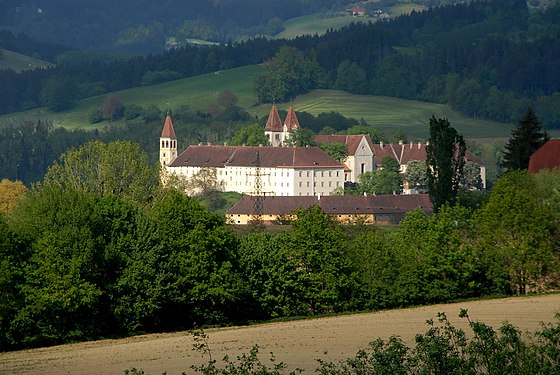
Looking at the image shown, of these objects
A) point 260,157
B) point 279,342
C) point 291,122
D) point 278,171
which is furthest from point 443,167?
point 291,122

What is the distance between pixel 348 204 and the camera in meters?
143

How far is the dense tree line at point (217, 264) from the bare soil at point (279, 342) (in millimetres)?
2201

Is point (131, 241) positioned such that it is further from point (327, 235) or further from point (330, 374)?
point (330, 374)

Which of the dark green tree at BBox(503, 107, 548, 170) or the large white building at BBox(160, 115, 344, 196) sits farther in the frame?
the large white building at BBox(160, 115, 344, 196)

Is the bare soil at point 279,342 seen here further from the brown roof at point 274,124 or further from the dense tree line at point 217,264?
the brown roof at point 274,124

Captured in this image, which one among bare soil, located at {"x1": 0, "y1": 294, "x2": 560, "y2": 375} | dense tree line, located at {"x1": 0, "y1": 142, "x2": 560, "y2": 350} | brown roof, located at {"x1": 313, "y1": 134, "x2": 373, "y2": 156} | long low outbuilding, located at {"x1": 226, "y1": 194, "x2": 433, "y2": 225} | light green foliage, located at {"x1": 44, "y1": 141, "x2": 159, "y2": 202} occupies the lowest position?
long low outbuilding, located at {"x1": 226, "y1": 194, "x2": 433, "y2": 225}

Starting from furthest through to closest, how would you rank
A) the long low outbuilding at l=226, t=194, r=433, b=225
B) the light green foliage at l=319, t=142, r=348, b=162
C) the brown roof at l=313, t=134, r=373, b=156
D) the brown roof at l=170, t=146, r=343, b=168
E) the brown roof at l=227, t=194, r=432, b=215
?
the brown roof at l=313, t=134, r=373, b=156, the light green foliage at l=319, t=142, r=348, b=162, the brown roof at l=170, t=146, r=343, b=168, the brown roof at l=227, t=194, r=432, b=215, the long low outbuilding at l=226, t=194, r=433, b=225

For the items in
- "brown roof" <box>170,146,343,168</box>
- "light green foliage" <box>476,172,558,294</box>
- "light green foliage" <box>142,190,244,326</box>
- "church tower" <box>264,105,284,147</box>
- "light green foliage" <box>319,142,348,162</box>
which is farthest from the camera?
"church tower" <box>264,105,284,147</box>

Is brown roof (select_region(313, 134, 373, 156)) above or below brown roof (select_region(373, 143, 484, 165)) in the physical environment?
above

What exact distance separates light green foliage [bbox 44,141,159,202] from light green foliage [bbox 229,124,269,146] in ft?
346

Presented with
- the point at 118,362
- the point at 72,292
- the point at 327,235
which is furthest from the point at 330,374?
the point at 327,235

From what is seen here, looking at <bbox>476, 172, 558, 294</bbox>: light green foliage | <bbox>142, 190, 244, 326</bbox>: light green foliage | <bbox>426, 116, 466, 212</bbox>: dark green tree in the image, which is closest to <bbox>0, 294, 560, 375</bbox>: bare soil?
<bbox>142, 190, 244, 326</bbox>: light green foliage

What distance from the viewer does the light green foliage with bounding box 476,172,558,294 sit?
66125 millimetres

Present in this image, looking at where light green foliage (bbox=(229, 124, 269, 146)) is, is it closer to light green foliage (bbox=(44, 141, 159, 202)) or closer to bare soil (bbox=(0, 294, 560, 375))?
light green foliage (bbox=(44, 141, 159, 202))
